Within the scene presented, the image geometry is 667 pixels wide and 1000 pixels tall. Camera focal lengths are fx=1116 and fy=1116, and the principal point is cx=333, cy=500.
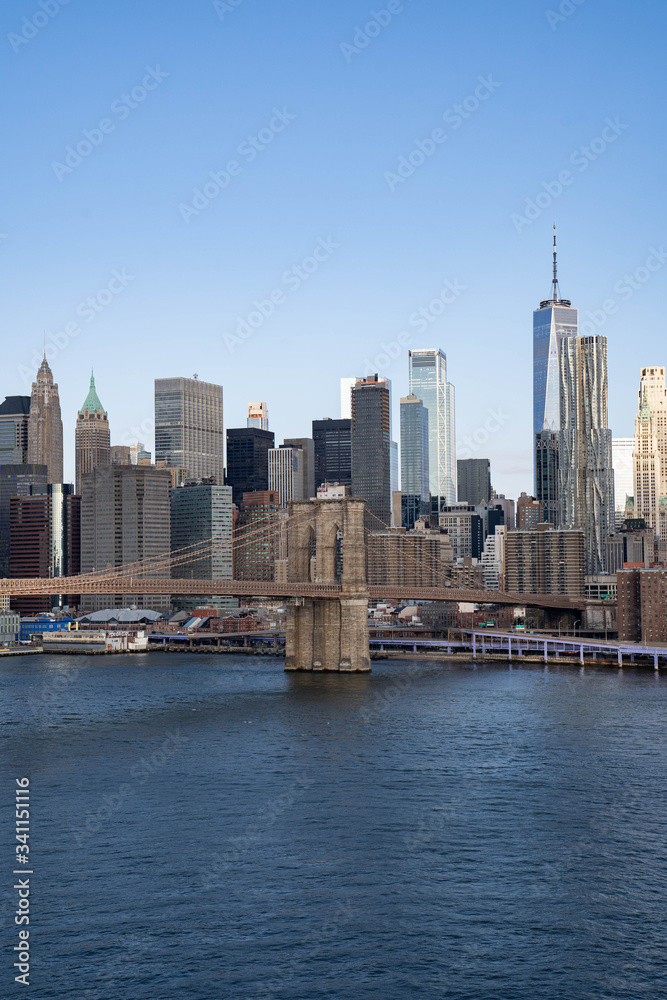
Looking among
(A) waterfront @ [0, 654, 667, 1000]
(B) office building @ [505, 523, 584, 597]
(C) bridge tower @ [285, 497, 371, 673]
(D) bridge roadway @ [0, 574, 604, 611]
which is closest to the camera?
(A) waterfront @ [0, 654, 667, 1000]

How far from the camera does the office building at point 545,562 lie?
589ft

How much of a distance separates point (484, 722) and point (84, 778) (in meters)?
21.3

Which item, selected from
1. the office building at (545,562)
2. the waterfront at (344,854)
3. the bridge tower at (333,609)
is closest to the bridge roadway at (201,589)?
the bridge tower at (333,609)

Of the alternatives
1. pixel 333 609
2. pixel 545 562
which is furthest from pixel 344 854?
pixel 545 562

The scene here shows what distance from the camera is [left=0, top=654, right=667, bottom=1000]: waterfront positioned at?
22.0m

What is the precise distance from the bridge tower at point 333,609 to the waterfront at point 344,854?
2356 cm

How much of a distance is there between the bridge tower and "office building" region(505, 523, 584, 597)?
335ft

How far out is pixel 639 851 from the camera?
2930 centimetres

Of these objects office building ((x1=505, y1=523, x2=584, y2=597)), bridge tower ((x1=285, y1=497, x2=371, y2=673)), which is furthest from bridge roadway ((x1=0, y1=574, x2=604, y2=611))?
office building ((x1=505, y1=523, x2=584, y2=597))

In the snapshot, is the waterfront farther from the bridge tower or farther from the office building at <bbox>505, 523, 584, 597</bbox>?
the office building at <bbox>505, 523, 584, 597</bbox>

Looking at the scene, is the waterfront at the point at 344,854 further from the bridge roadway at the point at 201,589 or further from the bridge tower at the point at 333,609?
the bridge tower at the point at 333,609

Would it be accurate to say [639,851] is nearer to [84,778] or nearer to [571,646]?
[84,778]

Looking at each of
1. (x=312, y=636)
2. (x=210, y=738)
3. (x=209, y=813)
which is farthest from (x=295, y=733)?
(x=312, y=636)

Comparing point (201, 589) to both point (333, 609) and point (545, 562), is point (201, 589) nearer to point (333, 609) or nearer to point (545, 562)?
point (333, 609)
